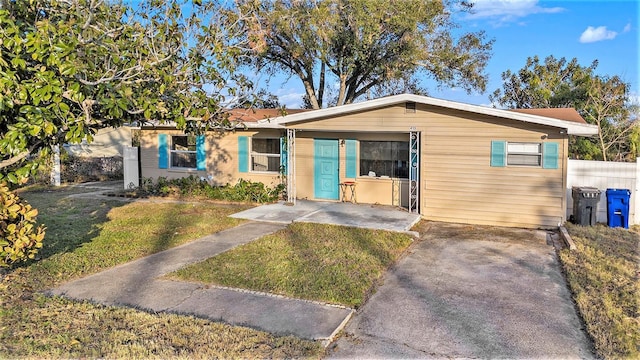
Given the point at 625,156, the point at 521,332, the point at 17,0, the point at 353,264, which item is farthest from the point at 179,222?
the point at 625,156

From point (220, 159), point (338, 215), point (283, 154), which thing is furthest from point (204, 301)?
point (220, 159)

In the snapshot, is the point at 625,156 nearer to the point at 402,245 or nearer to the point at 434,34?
the point at 434,34

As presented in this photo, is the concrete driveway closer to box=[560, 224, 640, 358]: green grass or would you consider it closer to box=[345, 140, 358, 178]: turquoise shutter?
box=[560, 224, 640, 358]: green grass

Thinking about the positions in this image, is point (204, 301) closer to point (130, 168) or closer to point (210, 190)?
point (210, 190)

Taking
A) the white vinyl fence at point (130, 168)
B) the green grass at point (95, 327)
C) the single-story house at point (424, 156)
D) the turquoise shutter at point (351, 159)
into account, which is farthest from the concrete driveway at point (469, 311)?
the white vinyl fence at point (130, 168)

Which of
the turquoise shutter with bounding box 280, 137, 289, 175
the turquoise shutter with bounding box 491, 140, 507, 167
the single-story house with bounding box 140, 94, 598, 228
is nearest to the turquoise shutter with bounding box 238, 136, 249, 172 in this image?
the single-story house with bounding box 140, 94, 598, 228

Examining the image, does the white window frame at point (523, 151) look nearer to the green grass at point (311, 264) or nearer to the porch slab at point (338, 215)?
the porch slab at point (338, 215)

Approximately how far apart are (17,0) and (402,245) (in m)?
6.87

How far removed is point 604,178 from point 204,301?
9867mm

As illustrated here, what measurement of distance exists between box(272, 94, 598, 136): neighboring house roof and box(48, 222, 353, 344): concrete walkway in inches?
242

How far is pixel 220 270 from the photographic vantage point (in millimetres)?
6637

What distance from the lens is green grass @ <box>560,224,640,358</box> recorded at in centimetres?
443

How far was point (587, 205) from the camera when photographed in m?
10.1

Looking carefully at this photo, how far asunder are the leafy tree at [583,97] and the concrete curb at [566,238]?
6.94 meters
